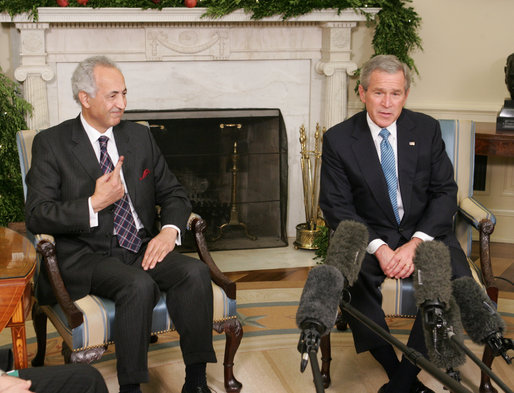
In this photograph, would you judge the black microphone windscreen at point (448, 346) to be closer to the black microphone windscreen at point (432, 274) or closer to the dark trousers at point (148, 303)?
the black microphone windscreen at point (432, 274)

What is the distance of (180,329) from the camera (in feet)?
8.91

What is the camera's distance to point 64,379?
199cm

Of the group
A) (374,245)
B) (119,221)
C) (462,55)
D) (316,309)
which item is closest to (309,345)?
(316,309)

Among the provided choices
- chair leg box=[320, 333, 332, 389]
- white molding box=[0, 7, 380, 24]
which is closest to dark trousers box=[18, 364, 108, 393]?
chair leg box=[320, 333, 332, 389]

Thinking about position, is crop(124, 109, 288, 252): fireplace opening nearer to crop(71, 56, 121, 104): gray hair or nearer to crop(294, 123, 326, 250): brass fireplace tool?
crop(294, 123, 326, 250): brass fireplace tool

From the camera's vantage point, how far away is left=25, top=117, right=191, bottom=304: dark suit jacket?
8.95 feet

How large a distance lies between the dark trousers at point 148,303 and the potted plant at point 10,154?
1.63 m

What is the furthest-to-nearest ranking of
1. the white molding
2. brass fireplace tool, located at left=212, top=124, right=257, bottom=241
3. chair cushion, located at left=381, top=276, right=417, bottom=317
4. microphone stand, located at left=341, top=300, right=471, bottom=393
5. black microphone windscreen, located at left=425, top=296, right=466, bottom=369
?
brass fireplace tool, located at left=212, top=124, right=257, bottom=241, the white molding, chair cushion, located at left=381, top=276, right=417, bottom=317, black microphone windscreen, located at left=425, top=296, right=466, bottom=369, microphone stand, located at left=341, top=300, right=471, bottom=393

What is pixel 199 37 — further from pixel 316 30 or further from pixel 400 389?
pixel 400 389

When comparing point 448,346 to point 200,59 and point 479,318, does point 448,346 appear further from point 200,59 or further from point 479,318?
point 200,59

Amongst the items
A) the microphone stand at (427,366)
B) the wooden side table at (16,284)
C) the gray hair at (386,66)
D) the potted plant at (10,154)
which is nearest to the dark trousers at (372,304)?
the gray hair at (386,66)

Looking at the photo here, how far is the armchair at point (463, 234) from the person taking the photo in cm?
281

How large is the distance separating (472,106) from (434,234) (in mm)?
2407

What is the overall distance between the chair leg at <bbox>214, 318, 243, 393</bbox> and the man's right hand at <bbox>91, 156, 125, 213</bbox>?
0.67m
